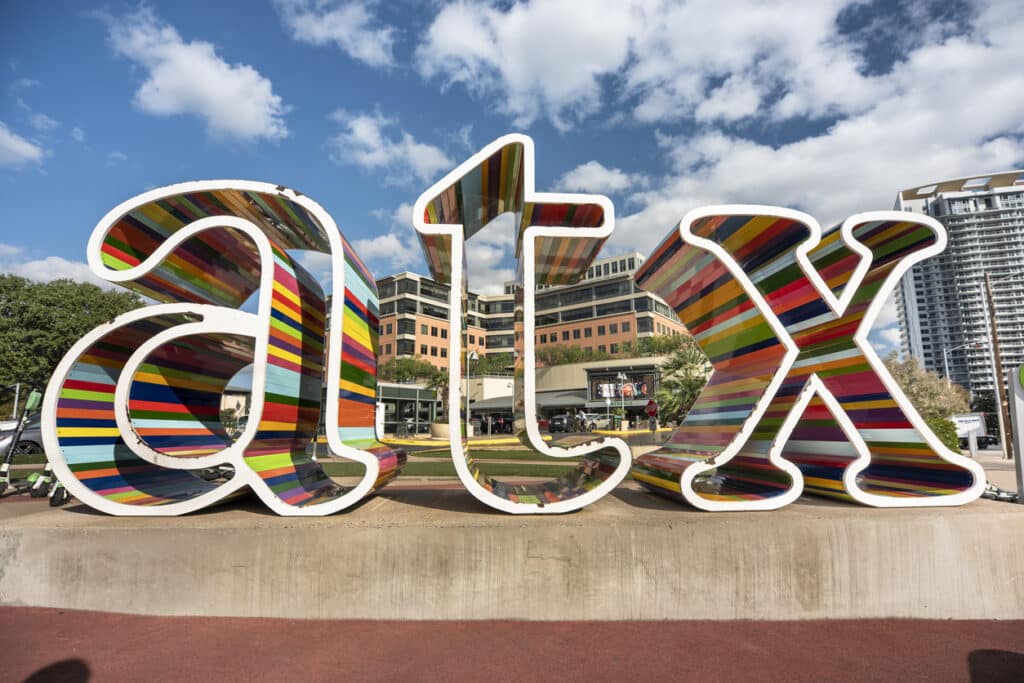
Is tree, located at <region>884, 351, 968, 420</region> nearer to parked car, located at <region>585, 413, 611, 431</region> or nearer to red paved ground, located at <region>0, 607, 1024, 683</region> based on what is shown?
parked car, located at <region>585, 413, 611, 431</region>

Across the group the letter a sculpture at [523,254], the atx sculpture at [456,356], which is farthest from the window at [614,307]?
the letter a sculpture at [523,254]

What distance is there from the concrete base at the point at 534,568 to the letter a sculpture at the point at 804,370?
0.68m

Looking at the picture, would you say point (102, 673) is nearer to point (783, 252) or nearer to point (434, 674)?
Result: point (434, 674)

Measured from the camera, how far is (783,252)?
648cm

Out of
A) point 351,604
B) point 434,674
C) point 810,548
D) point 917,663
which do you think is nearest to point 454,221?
point 351,604

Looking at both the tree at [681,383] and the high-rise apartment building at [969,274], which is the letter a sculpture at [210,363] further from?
the high-rise apartment building at [969,274]

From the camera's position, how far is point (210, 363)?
696cm

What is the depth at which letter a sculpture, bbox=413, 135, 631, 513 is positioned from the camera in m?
5.50

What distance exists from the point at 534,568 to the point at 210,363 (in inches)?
205

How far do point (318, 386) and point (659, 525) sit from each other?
4.80m

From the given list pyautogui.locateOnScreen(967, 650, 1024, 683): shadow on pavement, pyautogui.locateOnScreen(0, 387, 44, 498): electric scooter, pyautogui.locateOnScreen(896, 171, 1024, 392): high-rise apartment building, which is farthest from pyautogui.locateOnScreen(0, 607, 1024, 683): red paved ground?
pyautogui.locateOnScreen(896, 171, 1024, 392): high-rise apartment building

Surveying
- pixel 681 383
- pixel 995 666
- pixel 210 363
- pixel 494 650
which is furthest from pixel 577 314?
pixel 494 650

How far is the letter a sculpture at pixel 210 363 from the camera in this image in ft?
18.3

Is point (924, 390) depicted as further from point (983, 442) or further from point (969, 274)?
point (969, 274)
